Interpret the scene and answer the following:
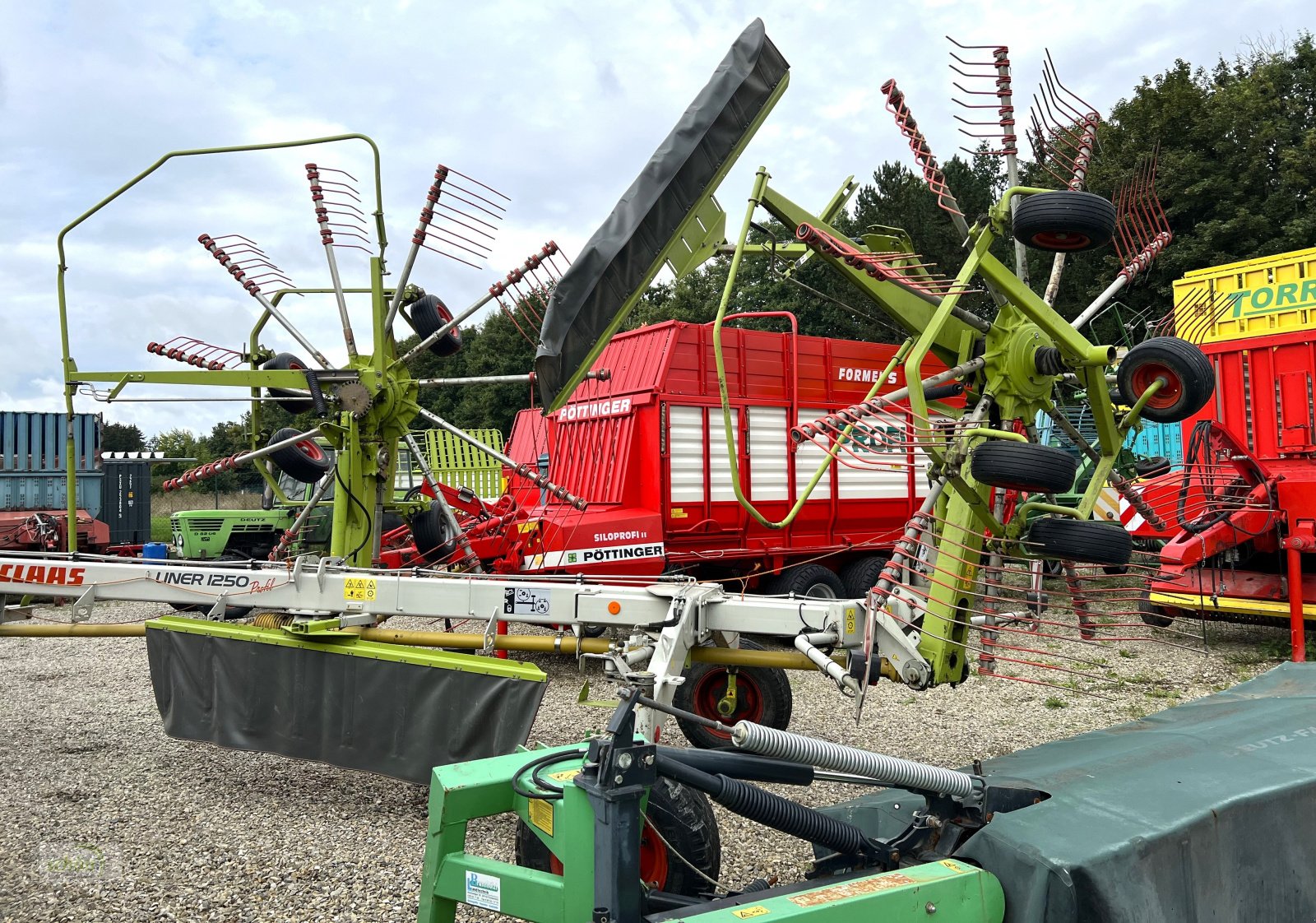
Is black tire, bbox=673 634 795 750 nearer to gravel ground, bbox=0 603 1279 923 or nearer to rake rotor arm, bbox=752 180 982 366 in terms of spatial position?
gravel ground, bbox=0 603 1279 923

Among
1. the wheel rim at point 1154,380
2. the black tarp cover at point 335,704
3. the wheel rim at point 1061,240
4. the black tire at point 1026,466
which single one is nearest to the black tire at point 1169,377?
the wheel rim at point 1154,380

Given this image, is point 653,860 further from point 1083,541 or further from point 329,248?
point 329,248

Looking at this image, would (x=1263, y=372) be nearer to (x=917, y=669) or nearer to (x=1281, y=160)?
(x=917, y=669)

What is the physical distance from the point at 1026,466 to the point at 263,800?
162 inches

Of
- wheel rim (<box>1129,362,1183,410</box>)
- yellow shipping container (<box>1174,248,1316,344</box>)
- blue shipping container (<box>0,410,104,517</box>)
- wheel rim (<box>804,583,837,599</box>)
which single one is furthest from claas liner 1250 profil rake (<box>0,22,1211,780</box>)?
blue shipping container (<box>0,410,104,517</box>)

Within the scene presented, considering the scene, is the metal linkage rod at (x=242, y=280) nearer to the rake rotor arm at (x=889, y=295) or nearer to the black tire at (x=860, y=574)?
the rake rotor arm at (x=889, y=295)

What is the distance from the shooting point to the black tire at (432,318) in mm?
6402

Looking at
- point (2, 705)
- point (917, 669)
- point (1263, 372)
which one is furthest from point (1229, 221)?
point (2, 705)

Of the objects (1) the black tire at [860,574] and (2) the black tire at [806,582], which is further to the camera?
(1) the black tire at [860,574]

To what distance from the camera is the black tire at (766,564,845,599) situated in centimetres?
978

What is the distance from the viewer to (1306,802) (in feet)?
10.1

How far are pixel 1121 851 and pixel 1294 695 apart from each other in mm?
2239

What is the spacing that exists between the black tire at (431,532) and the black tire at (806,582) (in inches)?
149

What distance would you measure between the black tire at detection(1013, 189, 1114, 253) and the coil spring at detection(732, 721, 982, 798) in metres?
2.45
